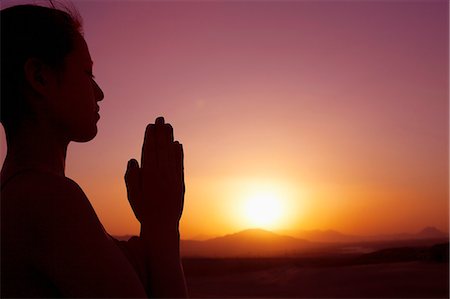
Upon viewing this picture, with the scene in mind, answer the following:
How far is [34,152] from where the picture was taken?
46.4 inches

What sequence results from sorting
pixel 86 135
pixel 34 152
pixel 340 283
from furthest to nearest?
pixel 340 283 < pixel 86 135 < pixel 34 152

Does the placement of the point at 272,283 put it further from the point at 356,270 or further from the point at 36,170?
the point at 36,170

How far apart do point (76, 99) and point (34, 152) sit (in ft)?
0.60

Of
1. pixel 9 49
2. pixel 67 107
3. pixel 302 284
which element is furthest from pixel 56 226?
pixel 302 284

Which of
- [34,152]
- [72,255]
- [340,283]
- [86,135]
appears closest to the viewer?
[72,255]

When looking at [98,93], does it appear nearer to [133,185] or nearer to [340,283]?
[133,185]

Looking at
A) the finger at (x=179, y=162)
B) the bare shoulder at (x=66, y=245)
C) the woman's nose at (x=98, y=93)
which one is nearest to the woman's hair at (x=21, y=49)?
the woman's nose at (x=98, y=93)

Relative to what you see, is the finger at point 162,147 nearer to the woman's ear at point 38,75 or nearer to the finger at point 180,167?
the finger at point 180,167

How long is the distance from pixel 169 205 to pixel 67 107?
0.38 m

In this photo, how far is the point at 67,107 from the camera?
1237 mm

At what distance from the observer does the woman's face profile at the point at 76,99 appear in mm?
1233

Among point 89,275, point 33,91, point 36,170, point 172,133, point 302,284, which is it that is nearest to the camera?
point 89,275

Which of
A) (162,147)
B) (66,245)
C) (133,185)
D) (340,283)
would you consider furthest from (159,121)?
(340,283)

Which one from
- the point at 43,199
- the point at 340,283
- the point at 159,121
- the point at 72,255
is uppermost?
the point at 159,121
